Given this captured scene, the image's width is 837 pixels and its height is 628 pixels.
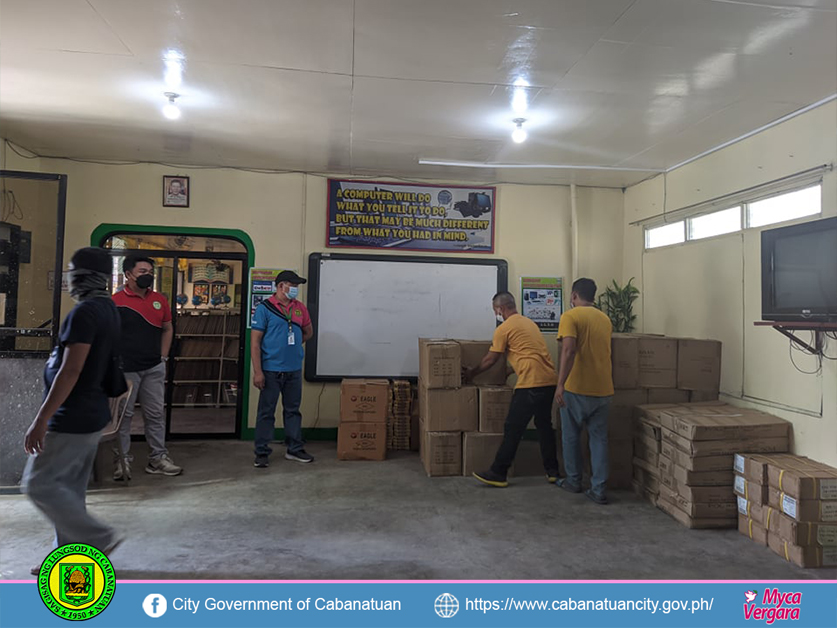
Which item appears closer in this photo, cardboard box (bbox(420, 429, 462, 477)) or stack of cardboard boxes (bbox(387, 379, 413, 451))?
cardboard box (bbox(420, 429, 462, 477))

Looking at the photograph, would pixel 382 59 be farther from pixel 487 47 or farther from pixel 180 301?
pixel 180 301

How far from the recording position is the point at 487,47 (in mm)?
2717

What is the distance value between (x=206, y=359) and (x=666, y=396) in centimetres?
513

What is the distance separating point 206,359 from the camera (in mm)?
6309

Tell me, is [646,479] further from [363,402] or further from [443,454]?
[363,402]

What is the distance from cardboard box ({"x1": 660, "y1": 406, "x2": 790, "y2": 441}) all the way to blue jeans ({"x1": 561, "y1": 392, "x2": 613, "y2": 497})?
0.41 m

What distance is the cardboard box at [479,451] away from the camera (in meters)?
4.03

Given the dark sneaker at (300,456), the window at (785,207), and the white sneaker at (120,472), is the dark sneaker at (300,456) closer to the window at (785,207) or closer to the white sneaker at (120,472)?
the white sneaker at (120,472)

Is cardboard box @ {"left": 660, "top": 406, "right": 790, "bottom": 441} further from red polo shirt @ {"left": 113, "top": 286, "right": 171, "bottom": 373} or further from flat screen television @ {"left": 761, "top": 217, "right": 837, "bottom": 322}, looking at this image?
red polo shirt @ {"left": 113, "top": 286, "right": 171, "bottom": 373}

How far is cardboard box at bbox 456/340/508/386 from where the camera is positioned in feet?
13.9

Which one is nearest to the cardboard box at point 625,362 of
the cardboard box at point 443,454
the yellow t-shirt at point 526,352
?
the yellow t-shirt at point 526,352

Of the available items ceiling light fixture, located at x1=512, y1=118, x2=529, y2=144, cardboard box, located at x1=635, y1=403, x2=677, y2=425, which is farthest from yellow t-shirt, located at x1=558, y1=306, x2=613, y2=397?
Answer: ceiling light fixture, located at x1=512, y1=118, x2=529, y2=144

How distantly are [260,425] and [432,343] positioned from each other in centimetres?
157
